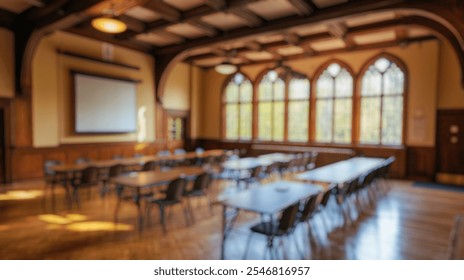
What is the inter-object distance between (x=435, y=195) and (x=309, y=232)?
4.40 m

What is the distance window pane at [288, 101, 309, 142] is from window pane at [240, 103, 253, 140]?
1.66 metres

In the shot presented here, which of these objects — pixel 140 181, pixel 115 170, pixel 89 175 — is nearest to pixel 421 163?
pixel 140 181

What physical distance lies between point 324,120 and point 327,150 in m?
1.10

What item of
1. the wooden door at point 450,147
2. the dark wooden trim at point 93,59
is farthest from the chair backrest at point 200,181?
the wooden door at point 450,147

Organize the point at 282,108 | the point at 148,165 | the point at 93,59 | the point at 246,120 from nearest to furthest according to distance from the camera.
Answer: the point at 148,165 → the point at 93,59 → the point at 282,108 → the point at 246,120

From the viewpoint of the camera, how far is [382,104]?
9.29 m

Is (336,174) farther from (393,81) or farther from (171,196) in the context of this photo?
(393,81)

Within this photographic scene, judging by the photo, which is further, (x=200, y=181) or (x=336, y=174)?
(x=336, y=174)

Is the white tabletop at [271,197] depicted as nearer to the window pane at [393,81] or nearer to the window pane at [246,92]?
the window pane at [393,81]

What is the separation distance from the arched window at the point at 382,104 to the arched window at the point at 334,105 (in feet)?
1.44

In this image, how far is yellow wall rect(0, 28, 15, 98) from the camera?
6996mm

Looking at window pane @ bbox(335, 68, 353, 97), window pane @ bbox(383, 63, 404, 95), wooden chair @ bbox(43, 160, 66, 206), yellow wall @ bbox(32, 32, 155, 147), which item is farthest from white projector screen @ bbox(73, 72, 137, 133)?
window pane @ bbox(383, 63, 404, 95)

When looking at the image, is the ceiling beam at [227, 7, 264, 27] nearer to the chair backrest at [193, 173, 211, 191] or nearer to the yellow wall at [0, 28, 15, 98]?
the chair backrest at [193, 173, 211, 191]

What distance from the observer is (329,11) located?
6344 millimetres
